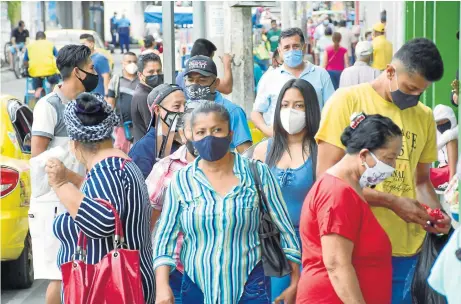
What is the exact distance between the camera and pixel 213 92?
27.1 ft

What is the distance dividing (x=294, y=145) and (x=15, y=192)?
3.08 m

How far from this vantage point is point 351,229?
484 cm

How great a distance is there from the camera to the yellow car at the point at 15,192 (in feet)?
29.9

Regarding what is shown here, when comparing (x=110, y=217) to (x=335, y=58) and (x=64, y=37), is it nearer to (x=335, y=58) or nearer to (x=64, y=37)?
(x=335, y=58)

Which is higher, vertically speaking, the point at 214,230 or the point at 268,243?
the point at 214,230

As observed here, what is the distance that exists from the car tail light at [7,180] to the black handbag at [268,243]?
395 centimetres

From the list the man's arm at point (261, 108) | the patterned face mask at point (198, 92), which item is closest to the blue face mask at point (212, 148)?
the patterned face mask at point (198, 92)

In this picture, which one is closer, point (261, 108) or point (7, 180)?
point (7, 180)

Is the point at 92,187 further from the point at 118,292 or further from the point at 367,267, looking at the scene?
the point at 367,267

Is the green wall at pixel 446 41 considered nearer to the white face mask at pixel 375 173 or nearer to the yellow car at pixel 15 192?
the yellow car at pixel 15 192

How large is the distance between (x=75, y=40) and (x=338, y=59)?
1271 centimetres

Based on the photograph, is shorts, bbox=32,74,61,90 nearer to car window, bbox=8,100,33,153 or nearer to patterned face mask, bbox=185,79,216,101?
car window, bbox=8,100,33,153

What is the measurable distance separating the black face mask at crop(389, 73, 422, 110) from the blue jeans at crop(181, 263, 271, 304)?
1.05 metres

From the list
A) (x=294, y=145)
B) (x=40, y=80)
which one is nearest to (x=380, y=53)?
(x=40, y=80)
